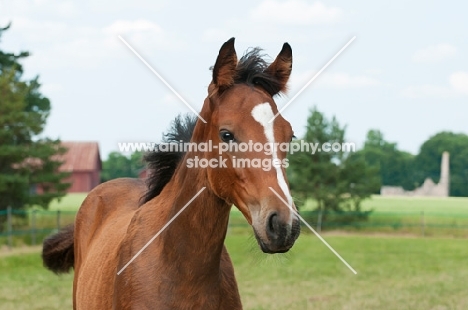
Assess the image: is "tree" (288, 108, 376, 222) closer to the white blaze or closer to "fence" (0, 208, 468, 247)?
"fence" (0, 208, 468, 247)

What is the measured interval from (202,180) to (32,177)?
23495mm

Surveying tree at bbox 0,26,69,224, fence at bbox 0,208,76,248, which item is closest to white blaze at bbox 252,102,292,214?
fence at bbox 0,208,76,248

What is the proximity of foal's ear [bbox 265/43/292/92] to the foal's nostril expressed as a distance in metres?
0.94

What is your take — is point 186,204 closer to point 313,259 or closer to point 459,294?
point 459,294

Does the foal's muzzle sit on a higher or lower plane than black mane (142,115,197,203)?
lower

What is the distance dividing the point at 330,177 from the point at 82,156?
55.1ft

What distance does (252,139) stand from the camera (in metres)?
3.04

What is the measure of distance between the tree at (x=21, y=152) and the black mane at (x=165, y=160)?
20490 mm

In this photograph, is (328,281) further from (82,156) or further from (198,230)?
(82,156)

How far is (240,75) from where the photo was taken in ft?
11.0

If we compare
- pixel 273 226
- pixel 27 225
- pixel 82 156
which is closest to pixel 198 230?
pixel 273 226

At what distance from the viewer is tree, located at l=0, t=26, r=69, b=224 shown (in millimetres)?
23781

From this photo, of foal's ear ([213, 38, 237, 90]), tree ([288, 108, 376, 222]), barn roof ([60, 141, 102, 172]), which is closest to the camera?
foal's ear ([213, 38, 237, 90])

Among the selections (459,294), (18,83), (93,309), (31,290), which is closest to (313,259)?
(459,294)
